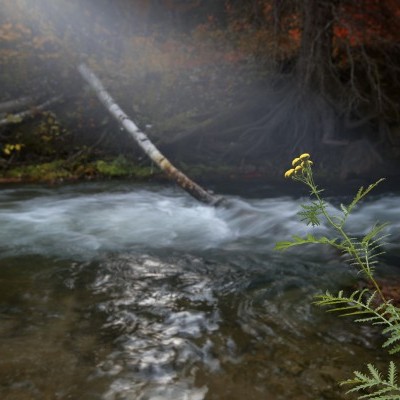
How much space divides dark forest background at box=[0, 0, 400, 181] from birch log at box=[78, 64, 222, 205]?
756 mm

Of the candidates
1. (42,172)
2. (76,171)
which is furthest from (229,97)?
(42,172)

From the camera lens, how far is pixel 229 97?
40.6ft

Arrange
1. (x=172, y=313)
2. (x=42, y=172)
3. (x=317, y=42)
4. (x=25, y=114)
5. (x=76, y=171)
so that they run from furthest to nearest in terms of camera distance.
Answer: (x=25, y=114)
(x=76, y=171)
(x=42, y=172)
(x=317, y=42)
(x=172, y=313)

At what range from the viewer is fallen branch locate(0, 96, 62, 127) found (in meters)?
10.3

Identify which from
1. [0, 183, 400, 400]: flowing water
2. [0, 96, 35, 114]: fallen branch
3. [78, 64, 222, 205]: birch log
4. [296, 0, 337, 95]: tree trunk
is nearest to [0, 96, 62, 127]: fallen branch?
[0, 96, 35, 114]: fallen branch

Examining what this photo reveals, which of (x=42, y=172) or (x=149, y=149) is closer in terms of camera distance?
(x=149, y=149)

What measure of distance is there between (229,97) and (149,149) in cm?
502

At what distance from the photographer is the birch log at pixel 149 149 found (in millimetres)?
7219

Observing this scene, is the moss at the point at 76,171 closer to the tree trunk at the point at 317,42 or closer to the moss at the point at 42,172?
the moss at the point at 42,172

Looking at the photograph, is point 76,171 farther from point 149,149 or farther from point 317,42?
point 317,42

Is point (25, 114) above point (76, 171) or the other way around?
above

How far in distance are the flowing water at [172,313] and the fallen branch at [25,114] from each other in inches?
177

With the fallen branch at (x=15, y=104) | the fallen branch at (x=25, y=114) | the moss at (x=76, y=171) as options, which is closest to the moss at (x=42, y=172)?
the moss at (x=76, y=171)

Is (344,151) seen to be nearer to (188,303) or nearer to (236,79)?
(236,79)
